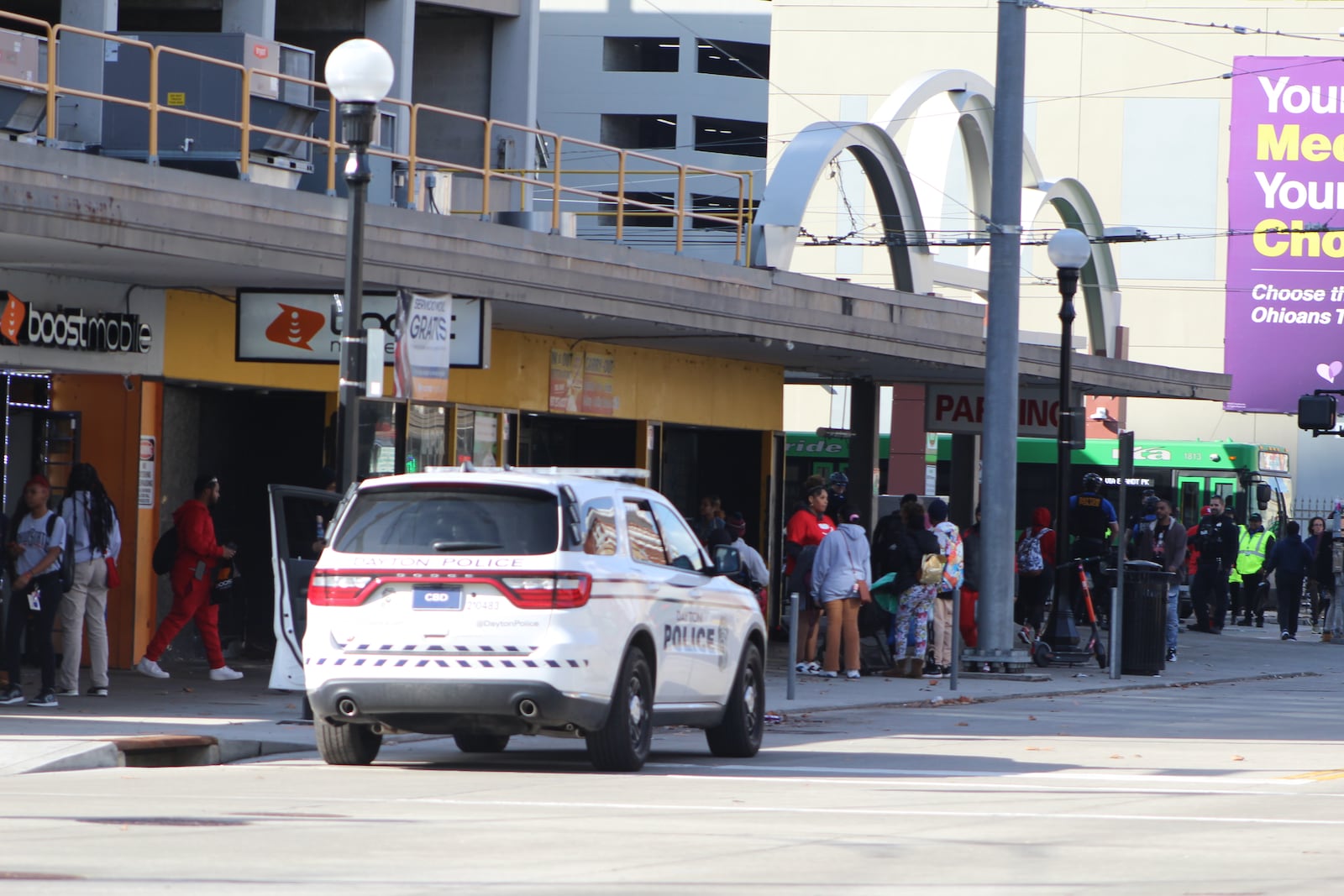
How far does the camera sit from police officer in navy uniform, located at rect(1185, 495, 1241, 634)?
3206 cm

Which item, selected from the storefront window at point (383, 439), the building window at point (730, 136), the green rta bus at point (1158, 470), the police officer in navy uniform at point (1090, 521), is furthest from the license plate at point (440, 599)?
the building window at point (730, 136)

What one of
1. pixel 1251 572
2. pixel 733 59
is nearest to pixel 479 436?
pixel 1251 572

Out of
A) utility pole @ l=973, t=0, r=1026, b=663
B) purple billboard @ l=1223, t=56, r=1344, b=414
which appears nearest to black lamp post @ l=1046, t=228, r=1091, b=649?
utility pole @ l=973, t=0, r=1026, b=663

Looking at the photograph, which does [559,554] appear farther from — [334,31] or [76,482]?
[334,31]

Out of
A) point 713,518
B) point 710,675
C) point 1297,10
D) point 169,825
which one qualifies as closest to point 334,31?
point 713,518

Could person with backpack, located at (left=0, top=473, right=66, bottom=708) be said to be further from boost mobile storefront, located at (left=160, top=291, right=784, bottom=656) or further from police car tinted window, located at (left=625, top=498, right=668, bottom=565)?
police car tinted window, located at (left=625, top=498, right=668, bottom=565)

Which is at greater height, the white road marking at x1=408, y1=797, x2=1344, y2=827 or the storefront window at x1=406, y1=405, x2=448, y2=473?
the storefront window at x1=406, y1=405, x2=448, y2=473

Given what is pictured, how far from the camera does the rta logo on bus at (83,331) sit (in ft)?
58.1

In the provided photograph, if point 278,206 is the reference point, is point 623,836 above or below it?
below

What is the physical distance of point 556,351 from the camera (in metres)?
23.8

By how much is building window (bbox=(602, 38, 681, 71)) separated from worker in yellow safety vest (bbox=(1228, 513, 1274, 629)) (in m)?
38.7

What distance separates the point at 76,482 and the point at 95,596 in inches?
37.9

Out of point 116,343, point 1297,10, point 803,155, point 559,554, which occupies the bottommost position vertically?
point 559,554

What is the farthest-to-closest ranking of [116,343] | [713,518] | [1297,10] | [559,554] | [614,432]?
[1297,10] → [614,432] → [713,518] → [116,343] → [559,554]
